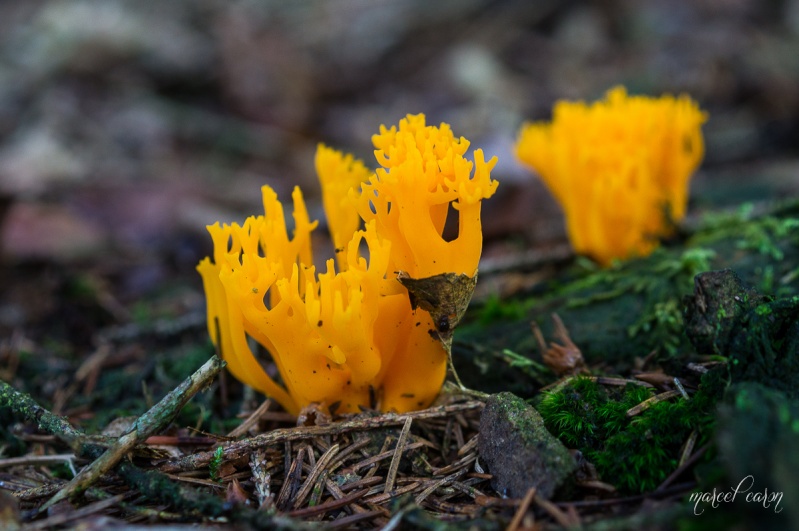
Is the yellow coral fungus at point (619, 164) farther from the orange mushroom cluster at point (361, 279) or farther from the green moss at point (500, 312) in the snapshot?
the orange mushroom cluster at point (361, 279)

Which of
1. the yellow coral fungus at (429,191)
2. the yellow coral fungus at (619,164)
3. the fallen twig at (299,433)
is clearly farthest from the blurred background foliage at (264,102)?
the yellow coral fungus at (429,191)

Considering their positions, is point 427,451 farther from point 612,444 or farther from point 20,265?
point 20,265

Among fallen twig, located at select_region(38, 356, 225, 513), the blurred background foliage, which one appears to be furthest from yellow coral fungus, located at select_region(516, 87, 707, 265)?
fallen twig, located at select_region(38, 356, 225, 513)

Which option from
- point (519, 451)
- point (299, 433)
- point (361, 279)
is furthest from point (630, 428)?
point (299, 433)

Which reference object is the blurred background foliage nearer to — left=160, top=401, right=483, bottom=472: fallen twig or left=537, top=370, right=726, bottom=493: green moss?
left=160, top=401, right=483, bottom=472: fallen twig

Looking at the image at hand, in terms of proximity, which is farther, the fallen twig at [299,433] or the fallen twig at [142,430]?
the fallen twig at [299,433]

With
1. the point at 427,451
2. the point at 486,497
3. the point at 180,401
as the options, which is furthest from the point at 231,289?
the point at 486,497
